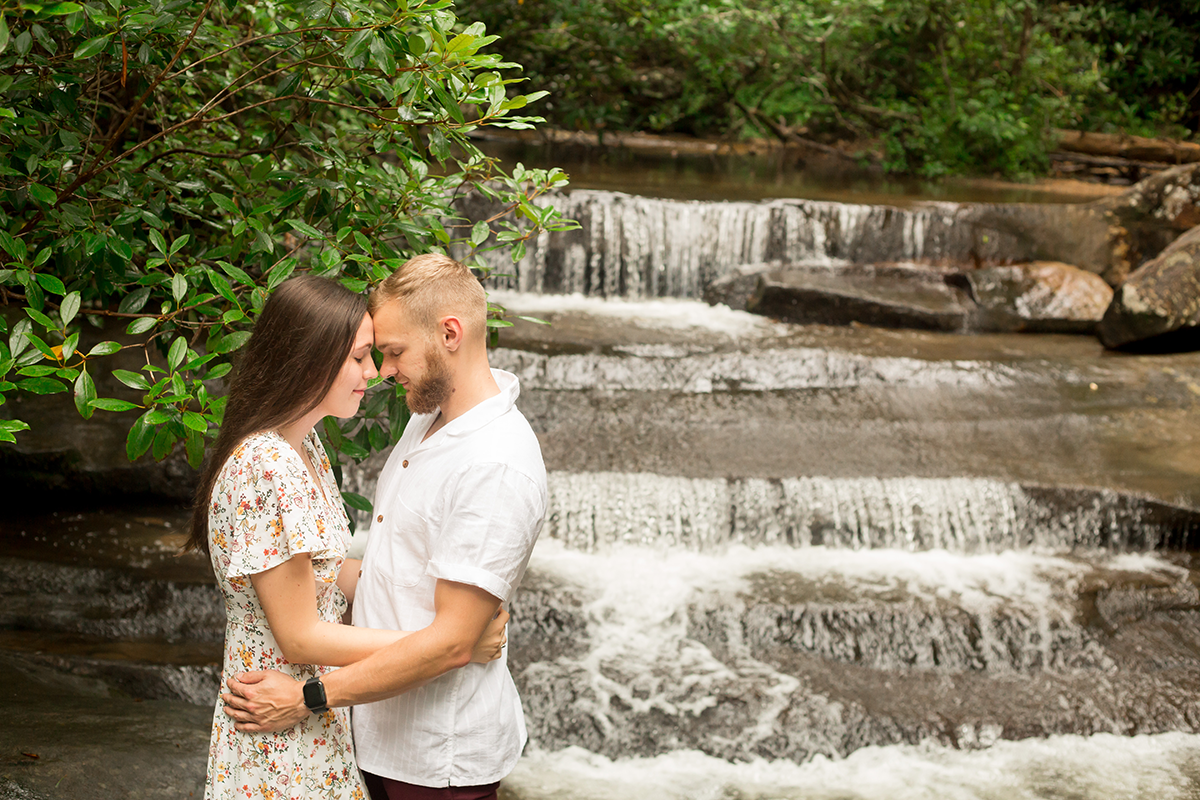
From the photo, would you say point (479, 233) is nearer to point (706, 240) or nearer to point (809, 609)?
point (809, 609)

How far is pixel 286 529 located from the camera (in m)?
1.81

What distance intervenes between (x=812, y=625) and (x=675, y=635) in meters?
0.67

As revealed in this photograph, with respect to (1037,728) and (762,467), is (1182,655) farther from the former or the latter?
(762,467)

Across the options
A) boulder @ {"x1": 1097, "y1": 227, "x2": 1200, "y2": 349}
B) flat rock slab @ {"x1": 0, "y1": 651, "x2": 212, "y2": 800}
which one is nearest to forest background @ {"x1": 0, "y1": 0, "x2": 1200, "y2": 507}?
flat rock slab @ {"x1": 0, "y1": 651, "x2": 212, "y2": 800}

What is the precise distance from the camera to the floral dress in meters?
1.82

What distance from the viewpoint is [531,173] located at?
3.03m

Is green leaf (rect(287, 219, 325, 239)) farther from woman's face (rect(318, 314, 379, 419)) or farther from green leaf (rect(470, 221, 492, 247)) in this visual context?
woman's face (rect(318, 314, 379, 419))

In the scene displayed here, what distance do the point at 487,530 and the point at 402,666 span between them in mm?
292

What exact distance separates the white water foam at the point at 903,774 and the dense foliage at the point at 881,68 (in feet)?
32.2

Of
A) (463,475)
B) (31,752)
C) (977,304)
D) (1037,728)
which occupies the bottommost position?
(1037,728)

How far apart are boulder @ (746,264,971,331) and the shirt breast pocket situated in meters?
7.06

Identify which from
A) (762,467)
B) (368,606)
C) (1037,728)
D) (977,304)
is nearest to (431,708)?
(368,606)

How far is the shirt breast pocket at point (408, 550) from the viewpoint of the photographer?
1949 mm

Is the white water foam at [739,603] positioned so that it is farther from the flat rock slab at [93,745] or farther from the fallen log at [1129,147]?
the fallen log at [1129,147]
